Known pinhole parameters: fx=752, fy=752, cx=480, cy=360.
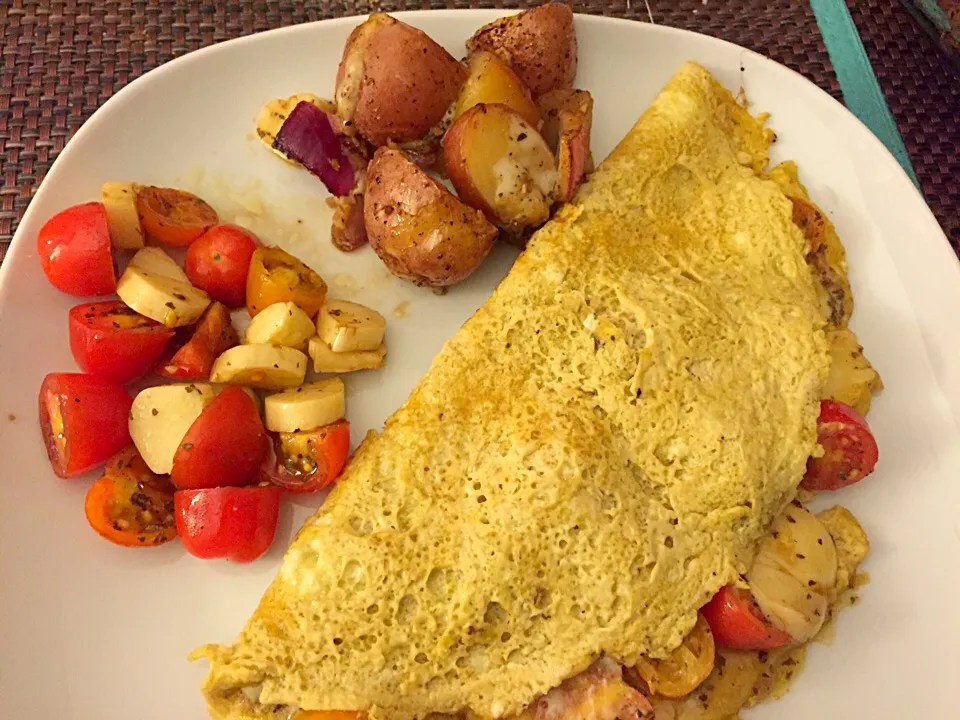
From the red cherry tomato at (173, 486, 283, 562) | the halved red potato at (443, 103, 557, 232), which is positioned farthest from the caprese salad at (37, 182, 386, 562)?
the halved red potato at (443, 103, 557, 232)

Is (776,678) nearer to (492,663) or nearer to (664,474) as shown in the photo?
(664,474)

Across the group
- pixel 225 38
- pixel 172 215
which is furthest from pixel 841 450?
pixel 225 38

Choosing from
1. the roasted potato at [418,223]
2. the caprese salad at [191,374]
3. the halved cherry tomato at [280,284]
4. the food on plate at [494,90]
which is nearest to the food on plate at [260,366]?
the caprese salad at [191,374]

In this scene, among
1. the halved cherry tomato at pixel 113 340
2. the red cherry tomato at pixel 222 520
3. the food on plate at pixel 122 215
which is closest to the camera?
the red cherry tomato at pixel 222 520

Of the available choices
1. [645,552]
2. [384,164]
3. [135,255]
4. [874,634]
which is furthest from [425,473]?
[874,634]

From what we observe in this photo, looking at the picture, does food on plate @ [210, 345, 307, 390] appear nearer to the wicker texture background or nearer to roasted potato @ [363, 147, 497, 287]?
roasted potato @ [363, 147, 497, 287]

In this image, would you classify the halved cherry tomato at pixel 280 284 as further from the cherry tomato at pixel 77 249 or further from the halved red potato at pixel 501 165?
the halved red potato at pixel 501 165
